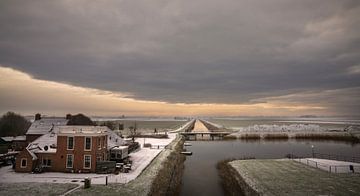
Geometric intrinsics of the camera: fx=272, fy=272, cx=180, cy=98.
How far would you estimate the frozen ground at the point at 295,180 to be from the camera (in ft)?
96.7

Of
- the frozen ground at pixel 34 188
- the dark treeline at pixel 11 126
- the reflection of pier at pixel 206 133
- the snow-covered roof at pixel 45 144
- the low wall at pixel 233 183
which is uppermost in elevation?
the dark treeline at pixel 11 126

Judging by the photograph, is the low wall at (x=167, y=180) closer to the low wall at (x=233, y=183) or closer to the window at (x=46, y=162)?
the low wall at (x=233, y=183)

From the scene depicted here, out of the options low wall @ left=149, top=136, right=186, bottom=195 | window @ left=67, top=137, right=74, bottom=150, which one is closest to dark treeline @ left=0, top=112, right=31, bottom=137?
window @ left=67, top=137, right=74, bottom=150

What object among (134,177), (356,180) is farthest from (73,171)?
(356,180)

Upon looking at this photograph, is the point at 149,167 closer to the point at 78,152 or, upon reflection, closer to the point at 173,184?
the point at 173,184

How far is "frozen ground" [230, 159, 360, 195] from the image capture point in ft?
96.7

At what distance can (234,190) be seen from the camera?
112 feet

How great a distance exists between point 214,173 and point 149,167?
432 inches

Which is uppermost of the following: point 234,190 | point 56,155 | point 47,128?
point 47,128

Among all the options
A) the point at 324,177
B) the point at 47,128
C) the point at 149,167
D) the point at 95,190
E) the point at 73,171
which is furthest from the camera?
the point at 47,128

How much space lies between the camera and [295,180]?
3416cm

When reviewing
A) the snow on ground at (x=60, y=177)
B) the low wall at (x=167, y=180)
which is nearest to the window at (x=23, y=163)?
the snow on ground at (x=60, y=177)

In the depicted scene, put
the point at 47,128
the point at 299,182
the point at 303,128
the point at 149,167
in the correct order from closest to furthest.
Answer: the point at 299,182 → the point at 149,167 → the point at 47,128 → the point at 303,128

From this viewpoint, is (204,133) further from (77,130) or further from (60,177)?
(60,177)
